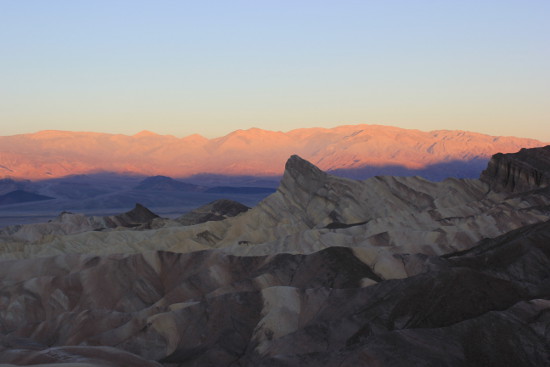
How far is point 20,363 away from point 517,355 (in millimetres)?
24309

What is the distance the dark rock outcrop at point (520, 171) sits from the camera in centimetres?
9975

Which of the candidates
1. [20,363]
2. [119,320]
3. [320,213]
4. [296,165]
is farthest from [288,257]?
[296,165]

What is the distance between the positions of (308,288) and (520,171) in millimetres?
56144

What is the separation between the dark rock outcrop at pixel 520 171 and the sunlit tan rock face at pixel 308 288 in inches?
16.5

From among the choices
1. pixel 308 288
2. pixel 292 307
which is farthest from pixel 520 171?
pixel 292 307

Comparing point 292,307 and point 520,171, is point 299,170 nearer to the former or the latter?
point 520,171

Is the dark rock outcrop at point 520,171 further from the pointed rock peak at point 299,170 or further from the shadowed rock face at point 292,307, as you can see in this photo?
the shadowed rock face at point 292,307

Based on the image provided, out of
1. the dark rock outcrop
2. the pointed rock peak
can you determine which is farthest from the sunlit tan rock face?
the pointed rock peak

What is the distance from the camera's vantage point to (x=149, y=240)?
89750mm

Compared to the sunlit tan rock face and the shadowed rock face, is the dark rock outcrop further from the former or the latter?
the shadowed rock face

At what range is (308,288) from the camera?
54.6 meters

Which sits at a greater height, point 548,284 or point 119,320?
point 548,284

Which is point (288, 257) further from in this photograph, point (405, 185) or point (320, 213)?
point (405, 185)

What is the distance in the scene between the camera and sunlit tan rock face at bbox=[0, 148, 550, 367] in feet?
128
